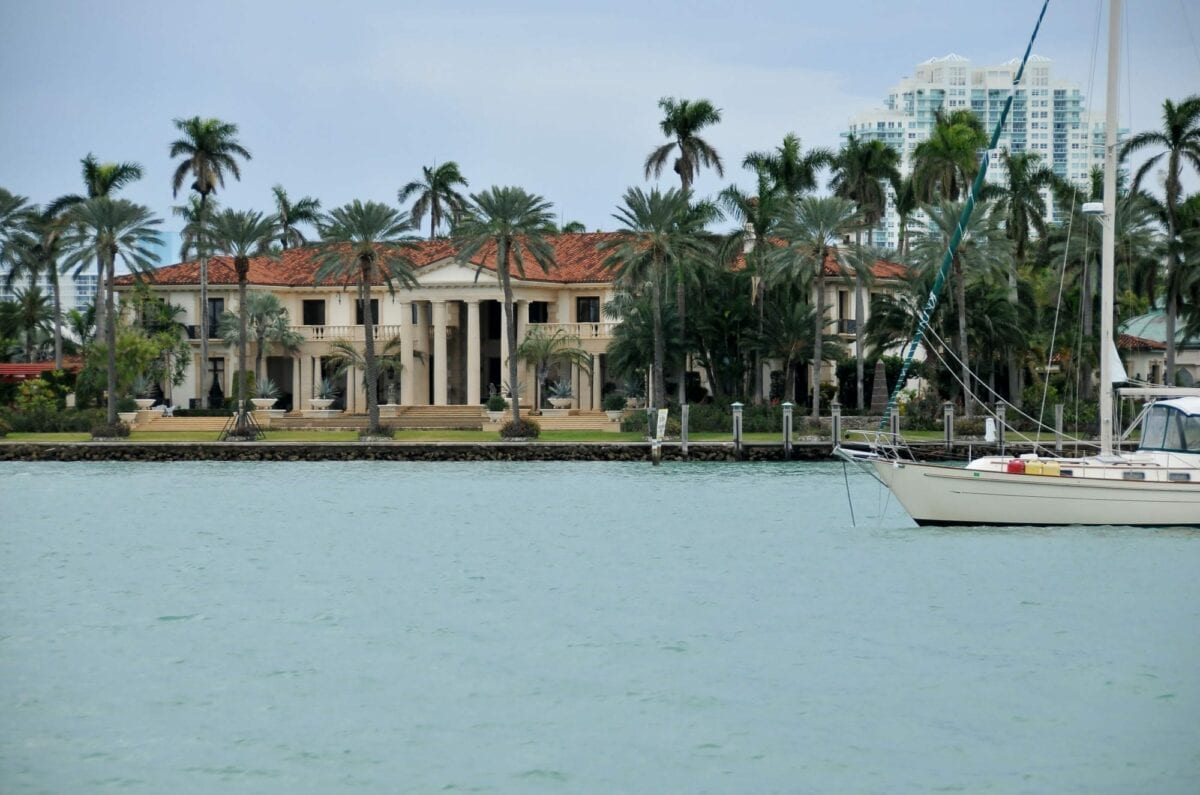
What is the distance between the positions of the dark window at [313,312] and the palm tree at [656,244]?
2218cm

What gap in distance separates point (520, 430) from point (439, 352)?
12.1 meters

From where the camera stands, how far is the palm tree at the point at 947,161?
276ft

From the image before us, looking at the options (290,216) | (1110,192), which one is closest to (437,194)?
(290,216)

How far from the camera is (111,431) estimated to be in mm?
76250

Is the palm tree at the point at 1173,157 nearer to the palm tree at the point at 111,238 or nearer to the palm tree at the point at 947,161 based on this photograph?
the palm tree at the point at 947,161

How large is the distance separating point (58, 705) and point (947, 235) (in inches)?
2163

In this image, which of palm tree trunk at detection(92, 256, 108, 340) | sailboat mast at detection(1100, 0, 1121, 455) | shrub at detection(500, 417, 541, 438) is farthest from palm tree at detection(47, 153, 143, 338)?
sailboat mast at detection(1100, 0, 1121, 455)

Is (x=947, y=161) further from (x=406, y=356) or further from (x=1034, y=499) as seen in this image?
(x=1034, y=499)

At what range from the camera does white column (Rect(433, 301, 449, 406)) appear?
8312 centimetres

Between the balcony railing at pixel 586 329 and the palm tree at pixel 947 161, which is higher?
the palm tree at pixel 947 161

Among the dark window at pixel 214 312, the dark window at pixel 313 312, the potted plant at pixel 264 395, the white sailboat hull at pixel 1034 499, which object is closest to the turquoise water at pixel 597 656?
the white sailboat hull at pixel 1034 499

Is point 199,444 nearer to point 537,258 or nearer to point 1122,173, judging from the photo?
point 537,258

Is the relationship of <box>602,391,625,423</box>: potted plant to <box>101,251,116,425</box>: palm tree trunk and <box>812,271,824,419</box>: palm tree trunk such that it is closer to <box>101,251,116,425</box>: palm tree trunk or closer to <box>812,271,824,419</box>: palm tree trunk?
<box>812,271,824,419</box>: palm tree trunk

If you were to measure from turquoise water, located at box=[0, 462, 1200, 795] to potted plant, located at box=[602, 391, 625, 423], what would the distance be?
103 feet
